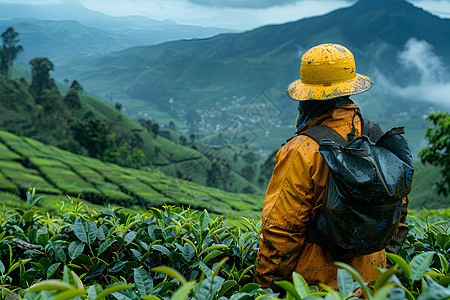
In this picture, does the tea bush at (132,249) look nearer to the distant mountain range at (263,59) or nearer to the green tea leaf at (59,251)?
the green tea leaf at (59,251)

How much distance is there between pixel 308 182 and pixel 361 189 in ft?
1.06

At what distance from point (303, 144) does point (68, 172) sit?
10.5 m

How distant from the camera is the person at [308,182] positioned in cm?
192

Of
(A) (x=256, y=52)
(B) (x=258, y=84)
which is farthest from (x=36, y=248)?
(A) (x=256, y=52)

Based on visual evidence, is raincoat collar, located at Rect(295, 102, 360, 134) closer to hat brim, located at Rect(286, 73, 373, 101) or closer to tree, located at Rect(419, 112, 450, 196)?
hat brim, located at Rect(286, 73, 373, 101)

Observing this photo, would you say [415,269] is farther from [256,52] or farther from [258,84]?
[256,52]

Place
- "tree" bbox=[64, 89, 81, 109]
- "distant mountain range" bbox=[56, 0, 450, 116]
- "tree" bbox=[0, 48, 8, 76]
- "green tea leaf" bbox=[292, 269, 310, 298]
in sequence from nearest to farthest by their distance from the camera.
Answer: "green tea leaf" bbox=[292, 269, 310, 298] → "tree" bbox=[64, 89, 81, 109] → "tree" bbox=[0, 48, 8, 76] → "distant mountain range" bbox=[56, 0, 450, 116]

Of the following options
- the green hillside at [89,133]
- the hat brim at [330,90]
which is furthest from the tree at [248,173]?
the hat brim at [330,90]

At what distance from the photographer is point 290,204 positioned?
6.34 ft

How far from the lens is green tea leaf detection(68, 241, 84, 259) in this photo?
7.13 ft

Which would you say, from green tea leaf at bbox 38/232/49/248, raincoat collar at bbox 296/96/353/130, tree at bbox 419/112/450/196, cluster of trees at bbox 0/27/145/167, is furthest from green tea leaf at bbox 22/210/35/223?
cluster of trees at bbox 0/27/145/167

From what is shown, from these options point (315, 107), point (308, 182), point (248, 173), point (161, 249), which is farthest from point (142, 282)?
point (248, 173)

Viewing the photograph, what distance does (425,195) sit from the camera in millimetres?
27078

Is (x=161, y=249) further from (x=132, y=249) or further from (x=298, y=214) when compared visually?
(x=298, y=214)
